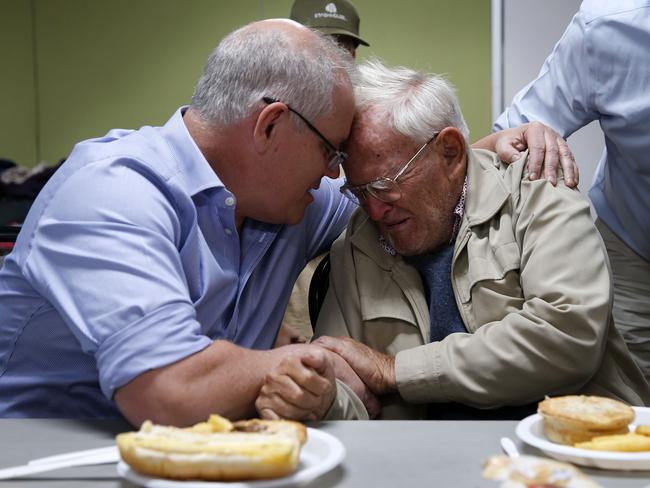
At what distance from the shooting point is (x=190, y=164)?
1.68 metres

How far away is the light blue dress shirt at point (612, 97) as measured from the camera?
2148 millimetres

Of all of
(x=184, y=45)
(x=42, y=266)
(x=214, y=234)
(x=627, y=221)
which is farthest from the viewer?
(x=184, y=45)

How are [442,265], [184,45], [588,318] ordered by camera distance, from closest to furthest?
[588,318]
[442,265]
[184,45]

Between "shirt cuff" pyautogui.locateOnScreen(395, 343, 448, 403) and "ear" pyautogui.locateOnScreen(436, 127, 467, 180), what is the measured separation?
17.5 inches

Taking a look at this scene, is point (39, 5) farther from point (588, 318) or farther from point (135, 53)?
point (588, 318)

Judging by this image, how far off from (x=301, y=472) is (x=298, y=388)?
32 cm

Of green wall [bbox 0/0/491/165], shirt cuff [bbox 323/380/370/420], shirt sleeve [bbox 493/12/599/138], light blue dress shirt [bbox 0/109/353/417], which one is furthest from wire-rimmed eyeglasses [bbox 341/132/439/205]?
green wall [bbox 0/0/491/165]

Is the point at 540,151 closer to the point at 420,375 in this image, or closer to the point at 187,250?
the point at 420,375

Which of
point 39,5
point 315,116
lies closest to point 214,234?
point 315,116

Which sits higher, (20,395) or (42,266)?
(42,266)

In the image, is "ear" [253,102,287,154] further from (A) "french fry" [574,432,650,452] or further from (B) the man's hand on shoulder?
(A) "french fry" [574,432,650,452]

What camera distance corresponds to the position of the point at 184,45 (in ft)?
16.5

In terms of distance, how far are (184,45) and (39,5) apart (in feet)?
3.18

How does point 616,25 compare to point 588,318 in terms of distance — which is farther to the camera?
point 616,25
